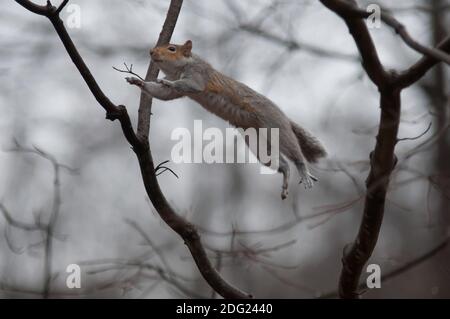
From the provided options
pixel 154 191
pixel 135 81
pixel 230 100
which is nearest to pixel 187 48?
pixel 230 100

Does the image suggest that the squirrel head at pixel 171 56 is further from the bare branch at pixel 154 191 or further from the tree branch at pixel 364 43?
the tree branch at pixel 364 43

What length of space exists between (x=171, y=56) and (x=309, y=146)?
83 centimetres

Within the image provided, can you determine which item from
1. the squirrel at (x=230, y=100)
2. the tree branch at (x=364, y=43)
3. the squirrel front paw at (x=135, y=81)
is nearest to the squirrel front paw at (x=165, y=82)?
the squirrel at (x=230, y=100)

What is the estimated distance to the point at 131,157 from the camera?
9.22 metres

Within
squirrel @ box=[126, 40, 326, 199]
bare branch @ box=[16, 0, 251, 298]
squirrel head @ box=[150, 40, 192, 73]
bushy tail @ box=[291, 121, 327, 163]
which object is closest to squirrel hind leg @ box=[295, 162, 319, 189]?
squirrel @ box=[126, 40, 326, 199]

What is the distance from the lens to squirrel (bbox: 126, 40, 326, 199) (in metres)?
3.36

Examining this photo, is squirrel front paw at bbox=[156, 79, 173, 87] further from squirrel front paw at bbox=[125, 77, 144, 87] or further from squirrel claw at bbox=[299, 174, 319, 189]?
squirrel claw at bbox=[299, 174, 319, 189]

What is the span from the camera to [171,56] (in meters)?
3.52

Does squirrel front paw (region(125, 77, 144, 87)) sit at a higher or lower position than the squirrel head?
lower

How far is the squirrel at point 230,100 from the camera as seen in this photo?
3.36 metres

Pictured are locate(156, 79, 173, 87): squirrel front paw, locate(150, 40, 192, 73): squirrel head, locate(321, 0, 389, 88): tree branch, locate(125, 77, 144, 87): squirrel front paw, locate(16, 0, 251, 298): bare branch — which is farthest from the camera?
locate(150, 40, 192, 73): squirrel head

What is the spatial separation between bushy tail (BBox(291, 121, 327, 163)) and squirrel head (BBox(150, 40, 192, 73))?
67 centimetres

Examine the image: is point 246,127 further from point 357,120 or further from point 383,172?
point 357,120
